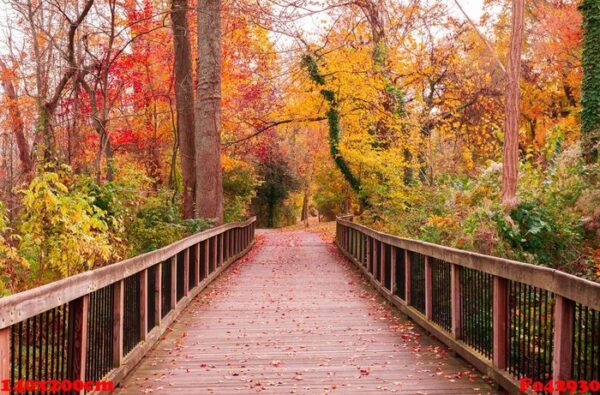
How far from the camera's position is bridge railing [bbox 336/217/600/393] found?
382 centimetres

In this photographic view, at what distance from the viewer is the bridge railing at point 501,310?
3.82 m

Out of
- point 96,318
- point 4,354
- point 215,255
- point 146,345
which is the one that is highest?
point 4,354

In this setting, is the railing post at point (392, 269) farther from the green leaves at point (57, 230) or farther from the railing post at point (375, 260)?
the green leaves at point (57, 230)

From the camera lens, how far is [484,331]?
555 centimetres

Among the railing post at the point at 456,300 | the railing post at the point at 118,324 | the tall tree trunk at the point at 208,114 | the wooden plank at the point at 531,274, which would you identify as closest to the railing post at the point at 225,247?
the tall tree trunk at the point at 208,114

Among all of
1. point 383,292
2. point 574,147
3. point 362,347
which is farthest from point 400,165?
point 362,347

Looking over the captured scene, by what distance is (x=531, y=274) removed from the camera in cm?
440

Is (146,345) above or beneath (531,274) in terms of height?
beneath

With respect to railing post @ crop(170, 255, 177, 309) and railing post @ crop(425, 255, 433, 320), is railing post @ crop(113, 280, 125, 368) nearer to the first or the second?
railing post @ crop(170, 255, 177, 309)

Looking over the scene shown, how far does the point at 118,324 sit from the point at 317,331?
289 cm

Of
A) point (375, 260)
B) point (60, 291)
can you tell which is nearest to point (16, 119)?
point (375, 260)

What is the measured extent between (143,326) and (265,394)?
6.22 ft

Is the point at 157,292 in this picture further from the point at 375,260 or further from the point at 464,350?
the point at 375,260

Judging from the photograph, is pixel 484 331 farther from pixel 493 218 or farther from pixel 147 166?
pixel 147 166
